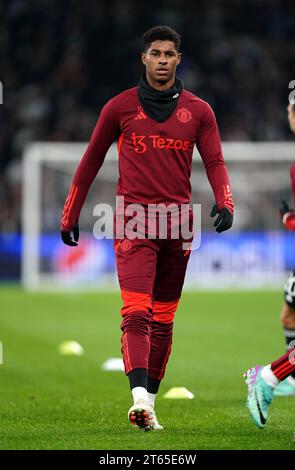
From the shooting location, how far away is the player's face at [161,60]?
6453mm

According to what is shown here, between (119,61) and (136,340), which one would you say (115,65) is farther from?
(136,340)

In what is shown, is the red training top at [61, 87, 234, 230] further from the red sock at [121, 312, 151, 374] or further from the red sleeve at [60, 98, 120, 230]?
the red sock at [121, 312, 151, 374]

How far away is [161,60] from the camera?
21.1 feet

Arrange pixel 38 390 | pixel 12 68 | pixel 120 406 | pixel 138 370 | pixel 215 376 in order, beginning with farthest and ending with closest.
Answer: pixel 12 68
pixel 215 376
pixel 38 390
pixel 120 406
pixel 138 370

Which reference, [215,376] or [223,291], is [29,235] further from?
[215,376]

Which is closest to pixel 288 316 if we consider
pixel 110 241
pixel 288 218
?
pixel 288 218

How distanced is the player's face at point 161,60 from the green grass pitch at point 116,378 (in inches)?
75.0

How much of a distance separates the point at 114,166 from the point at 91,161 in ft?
50.4

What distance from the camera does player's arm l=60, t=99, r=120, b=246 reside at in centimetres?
650

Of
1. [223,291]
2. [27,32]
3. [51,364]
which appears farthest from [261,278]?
[51,364]

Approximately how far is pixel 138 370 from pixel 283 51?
1975 cm

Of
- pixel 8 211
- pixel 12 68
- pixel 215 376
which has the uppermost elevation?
pixel 12 68

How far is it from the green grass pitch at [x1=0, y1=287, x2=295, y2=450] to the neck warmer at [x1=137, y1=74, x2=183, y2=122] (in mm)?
1698

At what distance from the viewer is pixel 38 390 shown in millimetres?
8883
